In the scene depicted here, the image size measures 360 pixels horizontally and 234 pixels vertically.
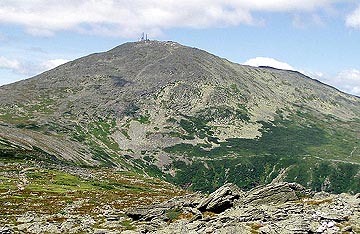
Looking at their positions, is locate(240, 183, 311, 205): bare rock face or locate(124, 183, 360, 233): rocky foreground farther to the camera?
locate(240, 183, 311, 205): bare rock face

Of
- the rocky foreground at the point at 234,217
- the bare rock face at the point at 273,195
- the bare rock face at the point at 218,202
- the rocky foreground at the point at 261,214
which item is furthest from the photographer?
the bare rock face at the point at 218,202

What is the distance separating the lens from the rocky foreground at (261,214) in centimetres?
4009

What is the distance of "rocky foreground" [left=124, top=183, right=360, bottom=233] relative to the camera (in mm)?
40094

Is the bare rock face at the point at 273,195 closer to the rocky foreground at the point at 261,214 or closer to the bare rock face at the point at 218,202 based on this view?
the rocky foreground at the point at 261,214

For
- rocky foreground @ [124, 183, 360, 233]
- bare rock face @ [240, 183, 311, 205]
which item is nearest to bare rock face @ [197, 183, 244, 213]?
rocky foreground @ [124, 183, 360, 233]

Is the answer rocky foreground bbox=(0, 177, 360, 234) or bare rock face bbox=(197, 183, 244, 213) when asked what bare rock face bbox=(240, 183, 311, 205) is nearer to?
rocky foreground bbox=(0, 177, 360, 234)

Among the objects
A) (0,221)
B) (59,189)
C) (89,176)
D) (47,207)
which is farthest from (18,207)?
(89,176)

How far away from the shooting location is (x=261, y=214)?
4672 cm

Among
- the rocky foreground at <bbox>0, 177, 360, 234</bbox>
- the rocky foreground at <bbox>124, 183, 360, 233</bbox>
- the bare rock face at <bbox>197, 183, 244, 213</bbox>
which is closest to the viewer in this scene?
the rocky foreground at <bbox>124, 183, 360, 233</bbox>

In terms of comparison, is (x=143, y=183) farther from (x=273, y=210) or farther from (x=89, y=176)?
(x=273, y=210)

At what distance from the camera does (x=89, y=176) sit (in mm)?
184250

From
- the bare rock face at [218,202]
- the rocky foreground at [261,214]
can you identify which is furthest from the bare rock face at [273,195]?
the bare rock face at [218,202]

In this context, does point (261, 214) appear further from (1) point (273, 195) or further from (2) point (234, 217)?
(1) point (273, 195)

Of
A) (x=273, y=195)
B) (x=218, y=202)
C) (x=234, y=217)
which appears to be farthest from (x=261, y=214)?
(x=218, y=202)
